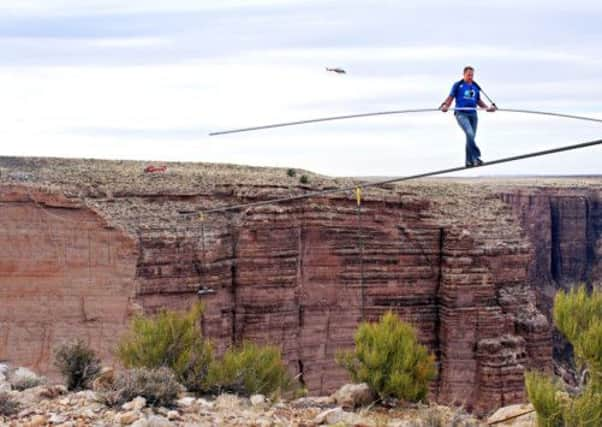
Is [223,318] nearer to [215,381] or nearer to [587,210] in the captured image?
[215,381]

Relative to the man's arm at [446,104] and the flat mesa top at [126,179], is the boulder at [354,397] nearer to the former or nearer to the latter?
the man's arm at [446,104]

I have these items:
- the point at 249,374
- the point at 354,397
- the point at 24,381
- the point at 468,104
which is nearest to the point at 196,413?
the point at 24,381

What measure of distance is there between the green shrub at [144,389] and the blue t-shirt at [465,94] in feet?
19.3

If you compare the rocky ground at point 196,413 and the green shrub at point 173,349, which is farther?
the green shrub at point 173,349

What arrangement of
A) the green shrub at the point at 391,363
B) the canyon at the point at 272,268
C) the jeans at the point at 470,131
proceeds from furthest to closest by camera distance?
the canyon at the point at 272,268
the green shrub at the point at 391,363
the jeans at the point at 470,131

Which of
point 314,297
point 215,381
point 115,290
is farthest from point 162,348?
point 314,297

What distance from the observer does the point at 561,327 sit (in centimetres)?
1332

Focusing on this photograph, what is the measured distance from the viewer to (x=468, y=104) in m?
14.3

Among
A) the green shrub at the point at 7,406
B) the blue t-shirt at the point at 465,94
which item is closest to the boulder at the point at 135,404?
the green shrub at the point at 7,406

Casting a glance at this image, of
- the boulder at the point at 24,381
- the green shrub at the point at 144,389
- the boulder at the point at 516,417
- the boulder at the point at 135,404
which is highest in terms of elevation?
the green shrub at the point at 144,389

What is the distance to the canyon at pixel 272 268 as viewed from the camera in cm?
2881

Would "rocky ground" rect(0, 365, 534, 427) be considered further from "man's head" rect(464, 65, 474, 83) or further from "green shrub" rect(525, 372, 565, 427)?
"man's head" rect(464, 65, 474, 83)

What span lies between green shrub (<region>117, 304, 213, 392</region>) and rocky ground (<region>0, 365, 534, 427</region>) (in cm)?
95

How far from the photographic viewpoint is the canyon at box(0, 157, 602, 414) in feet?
94.5
